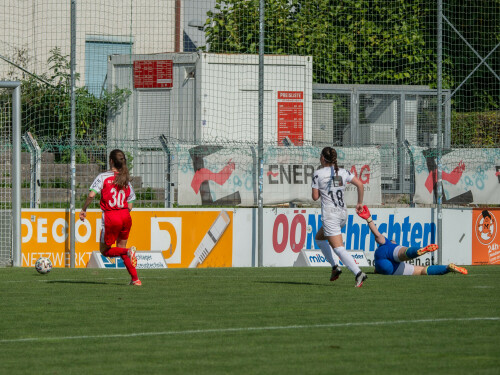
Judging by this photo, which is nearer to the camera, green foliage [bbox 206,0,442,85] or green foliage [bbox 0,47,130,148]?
green foliage [bbox 0,47,130,148]

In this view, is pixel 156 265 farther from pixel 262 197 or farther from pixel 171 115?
pixel 171 115

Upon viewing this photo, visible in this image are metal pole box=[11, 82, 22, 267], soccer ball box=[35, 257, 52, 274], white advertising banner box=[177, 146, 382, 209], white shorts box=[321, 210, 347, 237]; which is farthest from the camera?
white advertising banner box=[177, 146, 382, 209]

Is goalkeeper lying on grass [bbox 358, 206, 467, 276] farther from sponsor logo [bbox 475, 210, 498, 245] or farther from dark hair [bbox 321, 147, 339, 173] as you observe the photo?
sponsor logo [bbox 475, 210, 498, 245]

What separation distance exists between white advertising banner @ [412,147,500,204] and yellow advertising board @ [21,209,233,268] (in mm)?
4092

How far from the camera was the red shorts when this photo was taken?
40.6ft

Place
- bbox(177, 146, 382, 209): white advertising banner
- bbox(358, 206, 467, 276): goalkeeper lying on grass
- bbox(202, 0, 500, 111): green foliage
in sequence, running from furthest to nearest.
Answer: bbox(202, 0, 500, 111): green foliage → bbox(177, 146, 382, 209): white advertising banner → bbox(358, 206, 467, 276): goalkeeper lying on grass

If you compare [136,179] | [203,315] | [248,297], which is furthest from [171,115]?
[203,315]

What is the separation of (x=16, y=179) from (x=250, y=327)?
366 inches

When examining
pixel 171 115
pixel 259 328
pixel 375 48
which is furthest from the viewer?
pixel 375 48

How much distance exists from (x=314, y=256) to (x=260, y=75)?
355 centimetres

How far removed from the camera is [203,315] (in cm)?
901

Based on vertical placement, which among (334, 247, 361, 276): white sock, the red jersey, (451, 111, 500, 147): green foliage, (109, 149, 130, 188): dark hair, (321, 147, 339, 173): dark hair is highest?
(451, 111, 500, 147): green foliage

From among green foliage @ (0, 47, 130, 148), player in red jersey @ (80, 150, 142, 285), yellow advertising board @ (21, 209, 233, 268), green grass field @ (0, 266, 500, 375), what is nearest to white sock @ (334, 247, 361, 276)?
green grass field @ (0, 266, 500, 375)

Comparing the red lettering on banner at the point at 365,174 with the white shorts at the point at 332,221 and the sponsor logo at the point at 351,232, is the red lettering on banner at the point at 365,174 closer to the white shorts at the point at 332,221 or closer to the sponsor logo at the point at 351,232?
the sponsor logo at the point at 351,232
